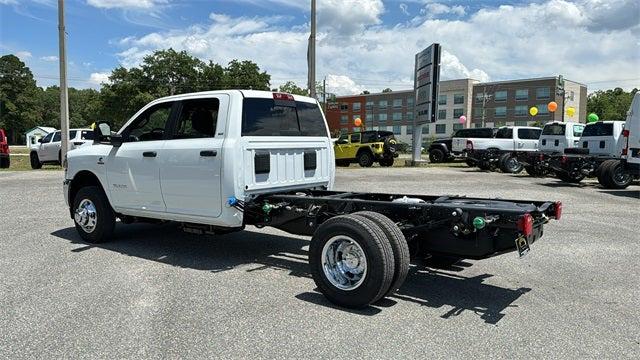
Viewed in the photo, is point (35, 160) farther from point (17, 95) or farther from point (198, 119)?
point (17, 95)

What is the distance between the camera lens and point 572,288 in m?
5.30

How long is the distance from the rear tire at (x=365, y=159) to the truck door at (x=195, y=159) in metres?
19.8

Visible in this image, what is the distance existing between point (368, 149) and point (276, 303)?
21.4 metres

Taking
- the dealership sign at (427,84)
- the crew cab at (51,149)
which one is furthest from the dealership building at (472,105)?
the crew cab at (51,149)

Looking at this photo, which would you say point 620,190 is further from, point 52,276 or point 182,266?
point 52,276

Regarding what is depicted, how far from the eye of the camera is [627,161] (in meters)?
13.9

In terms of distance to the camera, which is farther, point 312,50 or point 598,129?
point 312,50

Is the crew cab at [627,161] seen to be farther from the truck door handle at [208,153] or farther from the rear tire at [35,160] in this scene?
the rear tire at [35,160]

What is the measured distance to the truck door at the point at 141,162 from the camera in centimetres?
639

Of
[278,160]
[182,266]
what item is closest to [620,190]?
[278,160]

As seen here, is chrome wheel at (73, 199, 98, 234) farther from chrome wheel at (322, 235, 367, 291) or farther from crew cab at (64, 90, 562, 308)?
chrome wheel at (322, 235, 367, 291)

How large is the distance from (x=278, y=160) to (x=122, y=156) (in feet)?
7.02

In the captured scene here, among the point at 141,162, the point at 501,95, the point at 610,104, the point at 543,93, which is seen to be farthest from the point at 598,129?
the point at 610,104

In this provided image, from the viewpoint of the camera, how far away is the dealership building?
88.2 metres
